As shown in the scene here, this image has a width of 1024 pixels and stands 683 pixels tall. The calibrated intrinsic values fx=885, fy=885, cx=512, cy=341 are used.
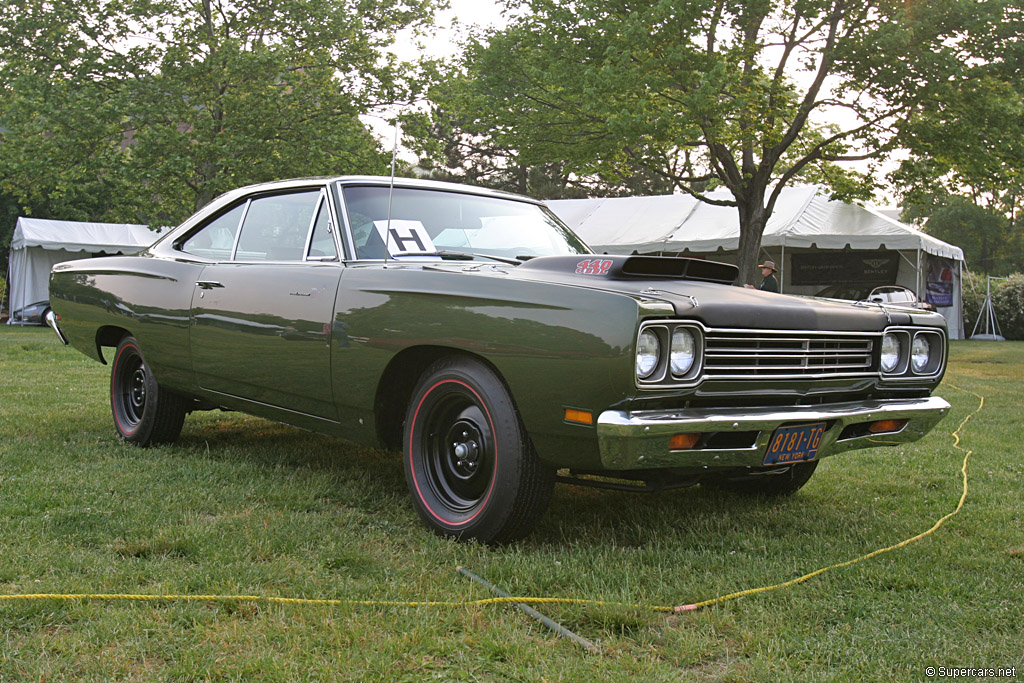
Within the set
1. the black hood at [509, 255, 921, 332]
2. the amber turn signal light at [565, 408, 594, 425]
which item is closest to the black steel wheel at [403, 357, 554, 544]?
the amber turn signal light at [565, 408, 594, 425]

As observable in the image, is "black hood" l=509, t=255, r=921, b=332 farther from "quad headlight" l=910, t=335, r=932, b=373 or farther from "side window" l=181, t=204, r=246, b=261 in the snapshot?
"side window" l=181, t=204, r=246, b=261

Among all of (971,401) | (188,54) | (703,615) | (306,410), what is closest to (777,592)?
(703,615)

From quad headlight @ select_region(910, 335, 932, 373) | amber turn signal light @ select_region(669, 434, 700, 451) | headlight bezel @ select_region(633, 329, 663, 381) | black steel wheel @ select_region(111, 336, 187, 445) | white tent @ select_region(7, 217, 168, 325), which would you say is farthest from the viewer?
white tent @ select_region(7, 217, 168, 325)

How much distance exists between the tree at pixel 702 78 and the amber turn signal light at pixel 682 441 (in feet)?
37.2

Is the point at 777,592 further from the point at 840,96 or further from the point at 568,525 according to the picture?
the point at 840,96

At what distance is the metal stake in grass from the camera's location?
247 centimetres

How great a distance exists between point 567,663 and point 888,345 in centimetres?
218

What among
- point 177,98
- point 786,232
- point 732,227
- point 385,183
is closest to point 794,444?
point 385,183

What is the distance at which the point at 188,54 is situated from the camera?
64.1ft

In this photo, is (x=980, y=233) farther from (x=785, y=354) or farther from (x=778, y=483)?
(x=785, y=354)

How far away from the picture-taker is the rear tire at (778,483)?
4422 mm

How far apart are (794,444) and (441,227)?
1.94 m

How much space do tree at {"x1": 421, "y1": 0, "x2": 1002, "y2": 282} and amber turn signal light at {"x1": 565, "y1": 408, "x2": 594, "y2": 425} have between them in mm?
11412

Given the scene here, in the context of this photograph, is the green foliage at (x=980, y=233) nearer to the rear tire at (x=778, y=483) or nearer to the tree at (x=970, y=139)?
the tree at (x=970, y=139)
